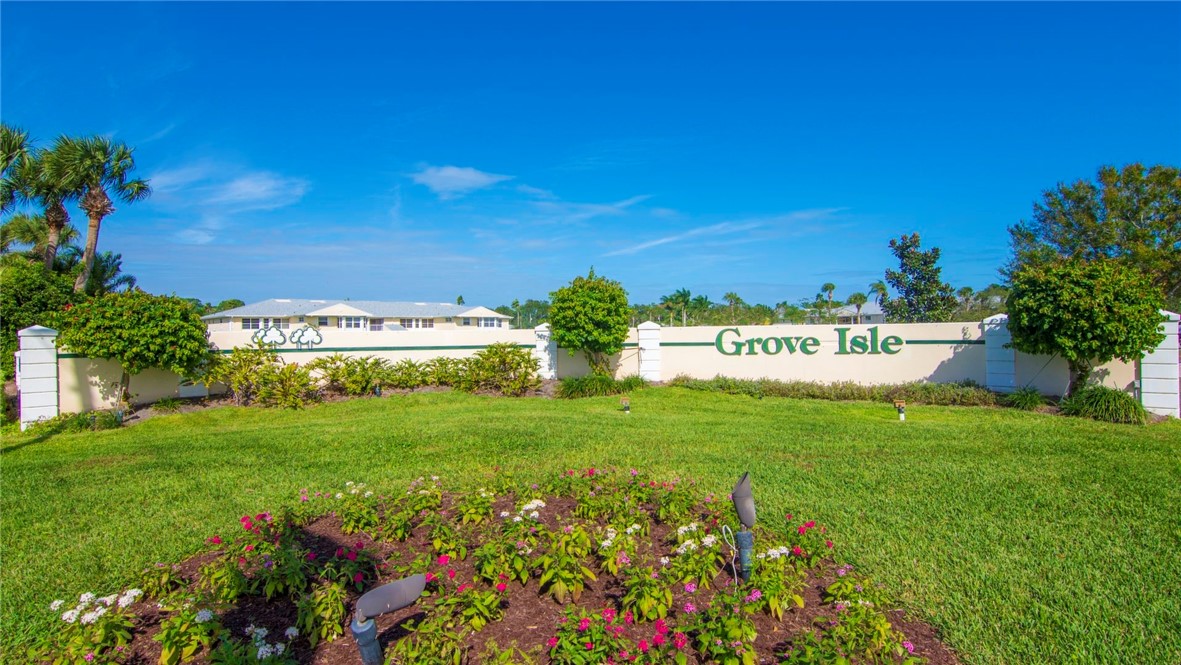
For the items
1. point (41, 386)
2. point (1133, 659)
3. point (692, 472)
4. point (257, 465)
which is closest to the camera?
point (1133, 659)

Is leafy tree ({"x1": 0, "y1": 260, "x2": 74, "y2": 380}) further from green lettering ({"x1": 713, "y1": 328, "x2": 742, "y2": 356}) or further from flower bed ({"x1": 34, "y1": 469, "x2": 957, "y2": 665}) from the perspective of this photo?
green lettering ({"x1": 713, "y1": 328, "x2": 742, "y2": 356})

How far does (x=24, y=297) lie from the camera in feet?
42.5

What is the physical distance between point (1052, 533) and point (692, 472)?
115 inches

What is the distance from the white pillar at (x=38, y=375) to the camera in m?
10.0

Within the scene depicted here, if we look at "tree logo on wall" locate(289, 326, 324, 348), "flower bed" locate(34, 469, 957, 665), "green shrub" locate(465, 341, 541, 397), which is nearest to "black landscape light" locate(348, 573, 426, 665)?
"flower bed" locate(34, 469, 957, 665)

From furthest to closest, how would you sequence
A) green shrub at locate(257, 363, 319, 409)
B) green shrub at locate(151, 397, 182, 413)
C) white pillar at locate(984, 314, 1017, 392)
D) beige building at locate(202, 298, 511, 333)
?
1. beige building at locate(202, 298, 511, 333)
2. green shrub at locate(257, 363, 319, 409)
3. white pillar at locate(984, 314, 1017, 392)
4. green shrub at locate(151, 397, 182, 413)

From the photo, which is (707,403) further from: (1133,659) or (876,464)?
(1133,659)

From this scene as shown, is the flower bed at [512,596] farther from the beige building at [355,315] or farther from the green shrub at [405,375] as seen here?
the beige building at [355,315]

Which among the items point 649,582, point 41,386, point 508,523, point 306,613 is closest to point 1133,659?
point 649,582

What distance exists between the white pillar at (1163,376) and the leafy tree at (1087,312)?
42 centimetres

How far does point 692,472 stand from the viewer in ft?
19.8

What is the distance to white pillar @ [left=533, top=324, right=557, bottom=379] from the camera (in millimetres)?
14828

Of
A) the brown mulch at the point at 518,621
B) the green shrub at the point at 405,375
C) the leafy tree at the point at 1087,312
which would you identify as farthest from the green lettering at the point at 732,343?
the brown mulch at the point at 518,621

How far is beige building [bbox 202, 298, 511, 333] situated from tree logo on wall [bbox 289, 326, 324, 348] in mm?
17169
